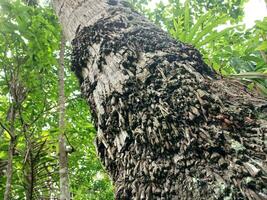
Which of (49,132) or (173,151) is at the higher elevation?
(49,132)

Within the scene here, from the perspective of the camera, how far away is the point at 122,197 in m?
0.92

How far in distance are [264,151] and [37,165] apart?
3071mm

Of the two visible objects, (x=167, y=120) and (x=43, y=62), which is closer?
(x=167, y=120)

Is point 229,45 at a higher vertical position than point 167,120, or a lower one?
higher

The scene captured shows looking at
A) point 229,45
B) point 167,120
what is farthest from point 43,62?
point 167,120

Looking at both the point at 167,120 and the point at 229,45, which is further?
the point at 229,45

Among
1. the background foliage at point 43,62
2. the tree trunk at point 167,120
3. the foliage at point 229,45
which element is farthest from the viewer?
the background foliage at point 43,62

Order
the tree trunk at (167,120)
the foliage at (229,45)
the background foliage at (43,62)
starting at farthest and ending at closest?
the background foliage at (43,62) → the foliage at (229,45) → the tree trunk at (167,120)

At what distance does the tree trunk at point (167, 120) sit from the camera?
765mm

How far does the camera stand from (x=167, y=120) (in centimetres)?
94

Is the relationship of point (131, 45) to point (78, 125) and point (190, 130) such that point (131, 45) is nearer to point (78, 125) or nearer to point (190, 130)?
point (190, 130)

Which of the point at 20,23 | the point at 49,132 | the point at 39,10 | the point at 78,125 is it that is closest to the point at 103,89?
the point at 20,23

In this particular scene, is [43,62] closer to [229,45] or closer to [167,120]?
[229,45]

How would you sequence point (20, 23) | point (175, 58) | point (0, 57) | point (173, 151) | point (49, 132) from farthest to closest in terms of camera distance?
point (49, 132) < point (0, 57) < point (20, 23) < point (175, 58) < point (173, 151)
